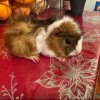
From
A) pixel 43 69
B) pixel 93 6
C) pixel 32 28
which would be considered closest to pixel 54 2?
pixel 93 6

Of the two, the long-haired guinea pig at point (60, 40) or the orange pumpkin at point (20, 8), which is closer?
the long-haired guinea pig at point (60, 40)

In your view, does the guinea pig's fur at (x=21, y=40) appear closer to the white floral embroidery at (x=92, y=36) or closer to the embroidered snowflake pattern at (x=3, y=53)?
the embroidered snowflake pattern at (x=3, y=53)

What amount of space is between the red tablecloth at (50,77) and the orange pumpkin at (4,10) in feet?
0.88

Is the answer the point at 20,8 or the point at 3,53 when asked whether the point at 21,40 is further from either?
the point at 20,8

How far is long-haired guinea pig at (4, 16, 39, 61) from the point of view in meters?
0.69

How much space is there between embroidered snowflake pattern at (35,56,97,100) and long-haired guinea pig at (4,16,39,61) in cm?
9

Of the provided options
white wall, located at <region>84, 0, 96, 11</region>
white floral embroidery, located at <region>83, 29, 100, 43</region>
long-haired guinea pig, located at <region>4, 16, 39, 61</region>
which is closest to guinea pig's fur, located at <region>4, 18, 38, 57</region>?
long-haired guinea pig, located at <region>4, 16, 39, 61</region>

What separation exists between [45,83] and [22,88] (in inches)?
2.8

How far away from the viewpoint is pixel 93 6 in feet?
4.05

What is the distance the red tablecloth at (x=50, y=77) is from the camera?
57cm

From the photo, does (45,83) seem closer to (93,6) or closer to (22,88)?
(22,88)

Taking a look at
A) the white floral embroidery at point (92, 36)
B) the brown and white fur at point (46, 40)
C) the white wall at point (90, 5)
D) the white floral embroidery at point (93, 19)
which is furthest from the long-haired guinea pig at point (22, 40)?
the white wall at point (90, 5)

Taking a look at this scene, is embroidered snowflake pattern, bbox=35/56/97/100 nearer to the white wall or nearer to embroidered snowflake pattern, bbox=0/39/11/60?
embroidered snowflake pattern, bbox=0/39/11/60

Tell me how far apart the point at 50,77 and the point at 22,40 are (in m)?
0.17
